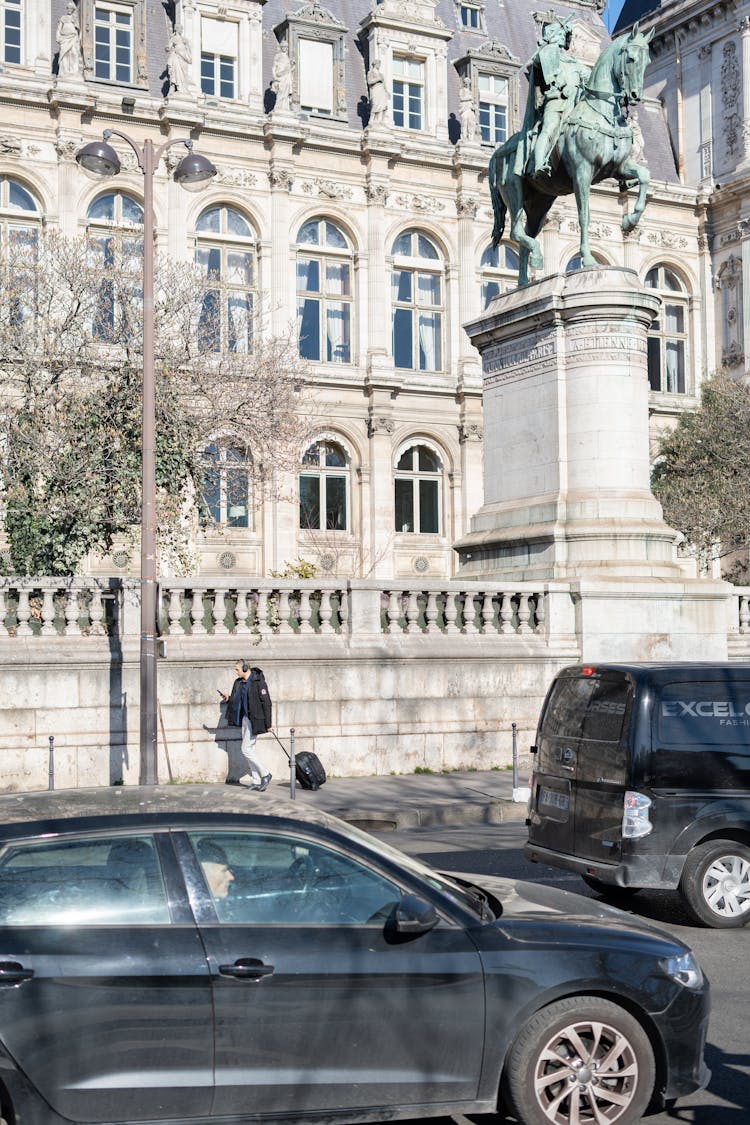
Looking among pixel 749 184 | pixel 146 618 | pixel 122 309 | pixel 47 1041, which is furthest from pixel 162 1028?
pixel 749 184

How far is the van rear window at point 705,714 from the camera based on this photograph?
9.52m

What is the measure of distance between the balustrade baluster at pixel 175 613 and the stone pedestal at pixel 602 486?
5.71m

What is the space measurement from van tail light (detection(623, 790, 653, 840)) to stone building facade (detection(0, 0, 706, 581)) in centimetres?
2910

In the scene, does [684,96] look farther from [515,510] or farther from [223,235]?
[515,510]

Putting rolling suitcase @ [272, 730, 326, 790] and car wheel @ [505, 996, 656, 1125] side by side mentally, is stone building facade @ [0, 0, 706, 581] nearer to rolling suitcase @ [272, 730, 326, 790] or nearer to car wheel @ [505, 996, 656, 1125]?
rolling suitcase @ [272, 730, 326, 790]

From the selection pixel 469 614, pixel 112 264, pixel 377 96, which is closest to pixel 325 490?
pixel 377 96

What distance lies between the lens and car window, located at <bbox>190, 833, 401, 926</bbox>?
519cm

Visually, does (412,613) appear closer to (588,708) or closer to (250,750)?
(250,750)

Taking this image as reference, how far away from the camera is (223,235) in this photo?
134 ft

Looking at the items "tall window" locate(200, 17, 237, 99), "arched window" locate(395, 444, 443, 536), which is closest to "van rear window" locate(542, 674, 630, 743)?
"arched window" locate(395, 444, 443, 536)

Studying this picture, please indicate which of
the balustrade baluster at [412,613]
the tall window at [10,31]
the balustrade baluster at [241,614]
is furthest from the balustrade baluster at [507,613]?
the tall window at [10,31]

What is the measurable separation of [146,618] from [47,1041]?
1138cm

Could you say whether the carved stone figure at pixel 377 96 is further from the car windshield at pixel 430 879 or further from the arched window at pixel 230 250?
the car windshield at pixel 430 879

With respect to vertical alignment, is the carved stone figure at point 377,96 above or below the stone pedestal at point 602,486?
above
